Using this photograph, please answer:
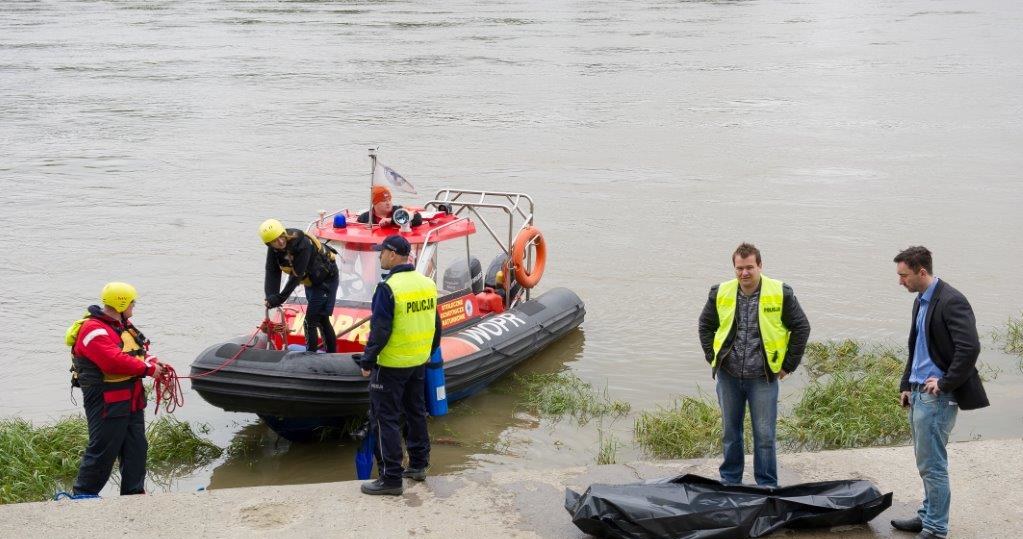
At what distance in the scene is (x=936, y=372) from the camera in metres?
5.35

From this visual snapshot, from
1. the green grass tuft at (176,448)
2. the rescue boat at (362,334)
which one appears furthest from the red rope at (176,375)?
the green grass tuft at (176,448)

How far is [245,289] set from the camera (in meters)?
14.6

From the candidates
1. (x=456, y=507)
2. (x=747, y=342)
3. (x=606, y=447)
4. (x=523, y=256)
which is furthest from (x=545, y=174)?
(x=456, y=507)

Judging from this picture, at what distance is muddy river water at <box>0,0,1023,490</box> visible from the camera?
38.6 ft

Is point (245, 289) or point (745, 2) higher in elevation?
point (745, 2)

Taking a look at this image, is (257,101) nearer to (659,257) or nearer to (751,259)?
(659,257)

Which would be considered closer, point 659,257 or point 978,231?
point 659,257

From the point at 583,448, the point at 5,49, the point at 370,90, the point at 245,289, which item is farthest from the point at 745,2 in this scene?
the point at 583,448

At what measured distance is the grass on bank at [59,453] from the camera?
784 centimetres

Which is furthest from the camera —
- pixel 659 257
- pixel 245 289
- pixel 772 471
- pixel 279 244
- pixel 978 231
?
pixel 978 231

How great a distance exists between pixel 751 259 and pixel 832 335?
7.34m

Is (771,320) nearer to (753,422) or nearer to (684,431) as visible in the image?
(753,422)

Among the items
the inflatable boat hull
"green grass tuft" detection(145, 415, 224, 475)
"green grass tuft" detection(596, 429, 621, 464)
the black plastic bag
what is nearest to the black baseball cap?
the black plastic bag

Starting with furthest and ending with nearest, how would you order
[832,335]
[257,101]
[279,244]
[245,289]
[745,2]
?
[745,2], [257,101], [245,289], [832,335], [279,244]
